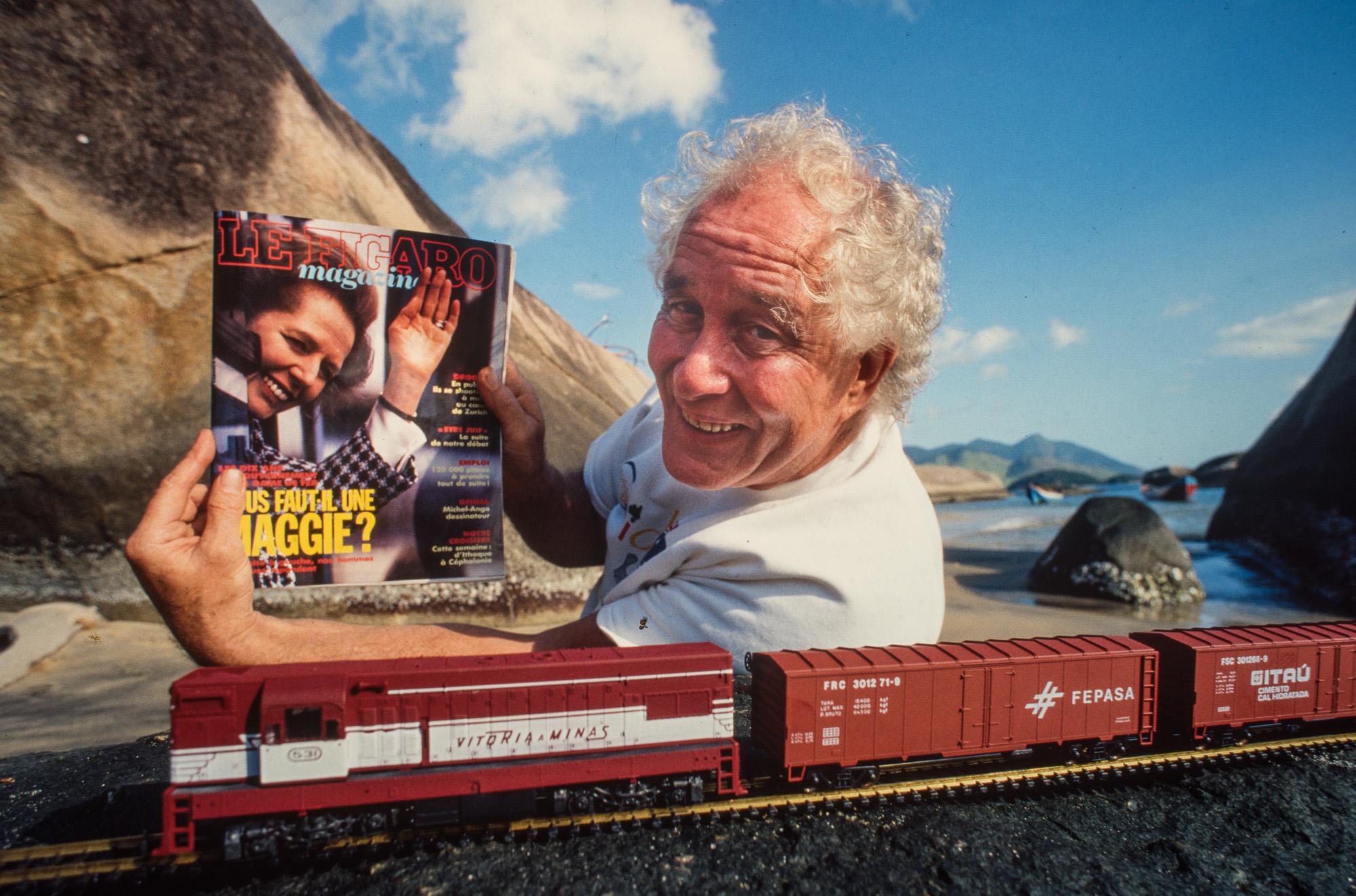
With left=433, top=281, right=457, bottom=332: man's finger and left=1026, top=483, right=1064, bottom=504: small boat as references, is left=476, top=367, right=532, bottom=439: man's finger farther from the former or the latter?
left=1026, top=483, right=1064, bottom=504: small boat

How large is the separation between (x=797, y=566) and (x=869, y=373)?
122 cm

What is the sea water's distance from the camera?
12.0m

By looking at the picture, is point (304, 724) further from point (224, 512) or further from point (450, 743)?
point (224, 512)

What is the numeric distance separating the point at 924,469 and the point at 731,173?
46205 mm

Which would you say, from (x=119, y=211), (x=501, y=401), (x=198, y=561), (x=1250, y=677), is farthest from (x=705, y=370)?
(x=119, y=211)

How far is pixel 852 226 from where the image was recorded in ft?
11.3

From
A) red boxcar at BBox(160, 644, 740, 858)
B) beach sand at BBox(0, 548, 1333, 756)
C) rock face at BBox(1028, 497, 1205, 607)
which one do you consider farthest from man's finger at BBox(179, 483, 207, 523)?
rock face at BBox(1028, 497, 1205, 607)

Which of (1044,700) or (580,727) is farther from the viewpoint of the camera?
(1044,700)

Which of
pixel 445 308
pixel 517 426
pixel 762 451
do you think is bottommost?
pixel 762 451

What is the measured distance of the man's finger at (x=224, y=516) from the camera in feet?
11.5

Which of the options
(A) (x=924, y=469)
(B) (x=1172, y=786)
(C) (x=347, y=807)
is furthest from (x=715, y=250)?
(A) (x=924, y=469)

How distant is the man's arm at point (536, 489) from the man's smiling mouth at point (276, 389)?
1.17 meters

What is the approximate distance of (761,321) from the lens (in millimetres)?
3430

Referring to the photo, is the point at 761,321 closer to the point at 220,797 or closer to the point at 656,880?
the point at 656,880
